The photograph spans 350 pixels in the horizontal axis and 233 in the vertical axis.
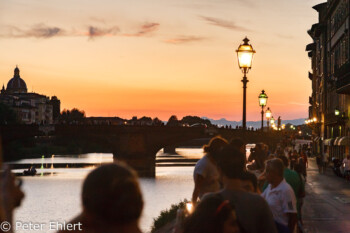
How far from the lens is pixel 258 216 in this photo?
5.86 m

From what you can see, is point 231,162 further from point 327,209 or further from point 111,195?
point 327,209

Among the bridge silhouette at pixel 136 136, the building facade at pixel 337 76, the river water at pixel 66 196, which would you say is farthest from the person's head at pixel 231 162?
the bridge silhouette at pixel 136 136

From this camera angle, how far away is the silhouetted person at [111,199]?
2.93 m

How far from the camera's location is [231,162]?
600 centimetres

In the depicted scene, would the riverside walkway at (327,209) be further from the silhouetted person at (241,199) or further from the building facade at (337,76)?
the building facade at (337,76)

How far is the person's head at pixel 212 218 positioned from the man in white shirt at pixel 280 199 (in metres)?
4.99

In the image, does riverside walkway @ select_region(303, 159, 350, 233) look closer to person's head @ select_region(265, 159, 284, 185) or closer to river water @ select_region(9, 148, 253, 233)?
person's head @ select_region(265, 159, 284, 185)

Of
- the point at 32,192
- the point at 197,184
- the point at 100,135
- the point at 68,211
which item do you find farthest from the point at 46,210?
the point at 100,135

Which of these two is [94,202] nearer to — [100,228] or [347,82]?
[100,228]

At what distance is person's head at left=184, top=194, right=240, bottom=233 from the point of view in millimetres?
3670

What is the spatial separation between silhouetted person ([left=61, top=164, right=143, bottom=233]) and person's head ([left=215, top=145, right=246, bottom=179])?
9.81 feet

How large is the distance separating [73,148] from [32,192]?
102249 millimetres

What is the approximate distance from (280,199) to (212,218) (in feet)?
17.3

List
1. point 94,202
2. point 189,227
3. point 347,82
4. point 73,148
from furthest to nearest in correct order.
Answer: point 73,148 < point 347,82 < point 189,227 < point 94,202
